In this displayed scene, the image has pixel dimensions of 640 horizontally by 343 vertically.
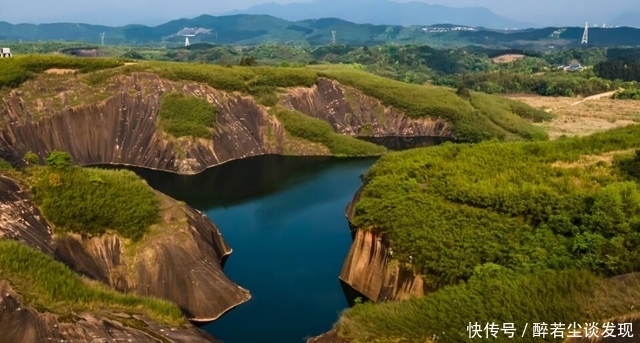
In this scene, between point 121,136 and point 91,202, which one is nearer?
point 91,202

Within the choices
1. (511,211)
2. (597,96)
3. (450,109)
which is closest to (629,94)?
(597,96)

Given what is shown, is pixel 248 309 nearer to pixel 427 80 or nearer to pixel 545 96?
pixel 545 96

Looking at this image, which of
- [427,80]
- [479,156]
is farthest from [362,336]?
[427,80]

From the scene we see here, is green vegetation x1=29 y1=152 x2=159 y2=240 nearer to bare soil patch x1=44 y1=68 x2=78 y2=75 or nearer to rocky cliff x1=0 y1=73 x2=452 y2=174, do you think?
rocky cliff x1=0 y1=73 x2=452 y2=174

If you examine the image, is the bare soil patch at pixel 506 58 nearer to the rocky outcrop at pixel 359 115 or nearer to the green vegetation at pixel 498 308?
the rocky outcrop at pixel 359 115

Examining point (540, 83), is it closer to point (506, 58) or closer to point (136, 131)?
point (506, 58)

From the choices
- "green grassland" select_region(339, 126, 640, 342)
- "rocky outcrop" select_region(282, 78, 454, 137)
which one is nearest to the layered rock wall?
"rocky outcrop" select_region(282, 78, 454, 137)
